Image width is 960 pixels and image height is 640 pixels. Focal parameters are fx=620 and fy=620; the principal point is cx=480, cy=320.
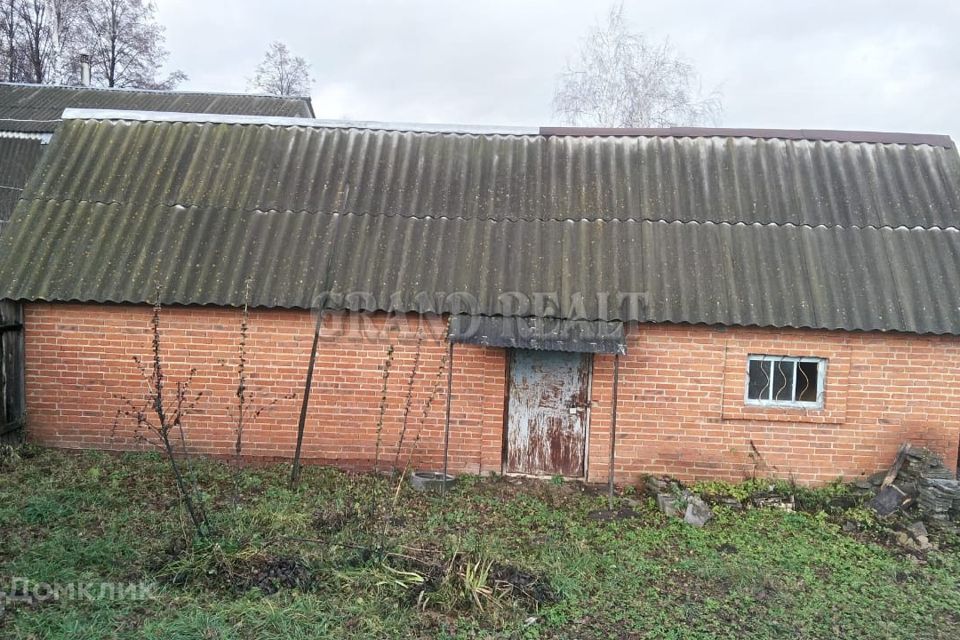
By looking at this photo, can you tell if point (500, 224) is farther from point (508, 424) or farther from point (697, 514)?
point (697, 514)

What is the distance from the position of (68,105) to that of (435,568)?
2344 centimetres

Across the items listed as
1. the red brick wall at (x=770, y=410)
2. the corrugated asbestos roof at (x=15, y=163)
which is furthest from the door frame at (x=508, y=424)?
the corrugated asbestos roof at (x=15, y=163)

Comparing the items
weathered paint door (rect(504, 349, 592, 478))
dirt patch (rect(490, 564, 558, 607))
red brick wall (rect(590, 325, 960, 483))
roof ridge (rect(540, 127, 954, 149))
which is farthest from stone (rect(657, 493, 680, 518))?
roof ridge (rect(540, 127, 954, 149))

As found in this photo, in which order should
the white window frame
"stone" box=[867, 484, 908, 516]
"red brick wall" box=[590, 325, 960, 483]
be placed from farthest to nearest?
1. the white window frame
2. "red brick wall" box=[590, 325, 960, 483]
3. "stone" box=[867, 484, 908, 516]

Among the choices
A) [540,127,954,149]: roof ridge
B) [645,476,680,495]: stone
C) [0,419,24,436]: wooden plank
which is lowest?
[645,476,680,495]: stone

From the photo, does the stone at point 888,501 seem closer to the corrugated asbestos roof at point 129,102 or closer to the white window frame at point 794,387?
the white window frame at point 794,387

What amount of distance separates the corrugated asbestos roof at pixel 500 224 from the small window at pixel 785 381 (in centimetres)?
63

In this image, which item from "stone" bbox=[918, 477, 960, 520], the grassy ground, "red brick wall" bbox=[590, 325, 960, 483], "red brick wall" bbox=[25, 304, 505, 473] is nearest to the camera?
the grassy ground

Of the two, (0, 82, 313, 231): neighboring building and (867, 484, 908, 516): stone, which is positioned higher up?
(0, 82, 313, 231): neighboring building

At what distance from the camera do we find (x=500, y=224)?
820 centimetres

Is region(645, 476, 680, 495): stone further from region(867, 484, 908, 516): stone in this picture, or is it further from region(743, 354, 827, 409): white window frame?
region(867, 484, 908, 516): stone

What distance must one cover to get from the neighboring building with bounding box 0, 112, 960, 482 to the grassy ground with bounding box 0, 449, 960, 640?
964 millimetres

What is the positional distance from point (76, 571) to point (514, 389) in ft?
15.5

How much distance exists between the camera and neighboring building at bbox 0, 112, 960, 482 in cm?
727
